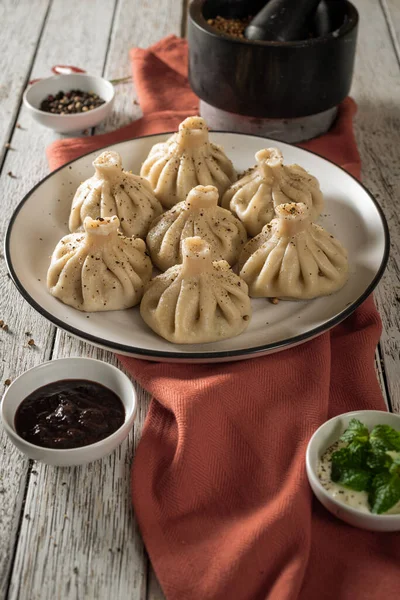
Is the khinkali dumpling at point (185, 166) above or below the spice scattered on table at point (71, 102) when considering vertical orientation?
above

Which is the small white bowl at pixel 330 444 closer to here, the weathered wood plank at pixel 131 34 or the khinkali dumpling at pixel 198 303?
the khinkali dumpling at pixel 198 303

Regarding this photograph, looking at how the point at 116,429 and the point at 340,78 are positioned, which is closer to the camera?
the point at 116,429

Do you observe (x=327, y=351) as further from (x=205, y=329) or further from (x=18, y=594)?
(x=18, y=594)

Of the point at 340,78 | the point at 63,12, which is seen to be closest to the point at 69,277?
the point at 340,78

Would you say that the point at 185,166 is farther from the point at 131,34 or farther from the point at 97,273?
the point at 131,34

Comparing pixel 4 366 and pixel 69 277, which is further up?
pixel 69 277

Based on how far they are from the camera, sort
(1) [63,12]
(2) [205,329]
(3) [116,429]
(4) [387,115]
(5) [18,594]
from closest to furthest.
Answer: (5) [18,594], (3) [116,429], (2) [205,329], (4) [387,115], (1) [63,12]

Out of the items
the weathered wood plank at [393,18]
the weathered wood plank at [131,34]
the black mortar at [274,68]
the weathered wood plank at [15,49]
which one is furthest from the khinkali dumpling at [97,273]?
the weathered wood plank at [393,18]
